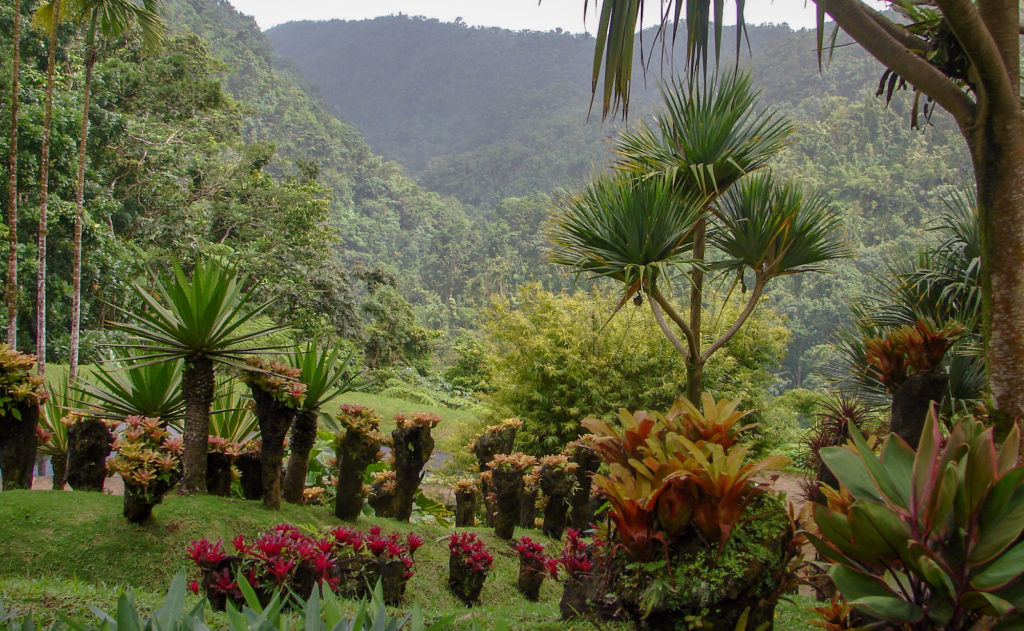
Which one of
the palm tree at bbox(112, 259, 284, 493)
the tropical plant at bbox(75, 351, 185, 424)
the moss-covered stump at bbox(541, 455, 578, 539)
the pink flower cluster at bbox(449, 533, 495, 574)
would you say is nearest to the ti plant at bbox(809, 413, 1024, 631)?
the pink flower cluster at bbox(449, 533, 495, 574)

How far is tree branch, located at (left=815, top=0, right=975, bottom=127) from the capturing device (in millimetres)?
2838

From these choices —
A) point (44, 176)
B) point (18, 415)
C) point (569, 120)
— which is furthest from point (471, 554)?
point (569, 120)

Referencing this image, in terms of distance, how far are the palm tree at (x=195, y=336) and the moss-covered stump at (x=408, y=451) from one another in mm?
1160

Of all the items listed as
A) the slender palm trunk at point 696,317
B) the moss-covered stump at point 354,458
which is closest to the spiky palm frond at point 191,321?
the moss-covered stump at point 354,458

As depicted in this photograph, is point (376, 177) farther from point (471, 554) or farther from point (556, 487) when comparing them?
point (471, 554)

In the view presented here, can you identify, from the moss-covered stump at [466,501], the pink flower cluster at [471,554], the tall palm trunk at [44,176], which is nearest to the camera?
the pink flower cluster at [471,554]

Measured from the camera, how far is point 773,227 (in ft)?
17.3

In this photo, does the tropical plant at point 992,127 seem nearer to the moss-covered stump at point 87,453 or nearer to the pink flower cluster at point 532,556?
the pink flower cluster at point 532,556

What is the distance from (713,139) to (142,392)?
4571 mm

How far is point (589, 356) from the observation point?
372 inches

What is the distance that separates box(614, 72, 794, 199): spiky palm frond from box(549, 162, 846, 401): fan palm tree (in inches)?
6.3

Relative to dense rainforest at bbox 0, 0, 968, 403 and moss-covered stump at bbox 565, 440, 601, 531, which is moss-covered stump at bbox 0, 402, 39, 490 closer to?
dense rainforest at bbox 0, 0, 968, 403

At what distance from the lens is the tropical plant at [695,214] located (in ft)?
16.8

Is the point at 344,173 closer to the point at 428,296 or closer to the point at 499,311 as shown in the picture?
the point at 428,296
